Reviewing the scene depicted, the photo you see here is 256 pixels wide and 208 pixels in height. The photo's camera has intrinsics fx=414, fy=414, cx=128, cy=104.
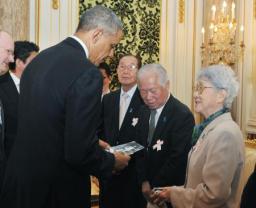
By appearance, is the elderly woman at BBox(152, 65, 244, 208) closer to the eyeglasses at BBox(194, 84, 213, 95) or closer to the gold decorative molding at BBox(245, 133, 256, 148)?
the eyeglasses at BBox(194, 84, 213, 95)

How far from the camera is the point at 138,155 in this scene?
3133 mm

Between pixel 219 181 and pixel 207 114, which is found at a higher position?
pixel 207 114

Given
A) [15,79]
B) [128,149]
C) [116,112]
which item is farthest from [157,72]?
[15,79]

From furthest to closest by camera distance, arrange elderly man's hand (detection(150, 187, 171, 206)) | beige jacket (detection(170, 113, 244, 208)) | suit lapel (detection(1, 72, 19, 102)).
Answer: suit lapel (detection(1, 72, 19, 102)), elderly man's hand (detection(150, 187, 171, 206)), beige jacket (detection(170, 113, 244, 208))

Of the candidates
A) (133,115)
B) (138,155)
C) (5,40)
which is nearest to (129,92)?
(133,115)

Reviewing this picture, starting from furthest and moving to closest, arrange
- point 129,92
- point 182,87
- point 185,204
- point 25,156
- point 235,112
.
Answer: point 182,87
point 235,112
point 129,92
point 185,204
point 25,156

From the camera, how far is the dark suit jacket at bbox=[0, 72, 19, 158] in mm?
3104

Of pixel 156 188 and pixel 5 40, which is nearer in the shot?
pixel 156 188

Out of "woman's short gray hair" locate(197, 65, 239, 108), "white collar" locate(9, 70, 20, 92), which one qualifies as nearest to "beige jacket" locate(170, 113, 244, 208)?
"woman's short gray hair" locate(197, 65, 239, 108)

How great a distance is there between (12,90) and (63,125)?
1.36 m

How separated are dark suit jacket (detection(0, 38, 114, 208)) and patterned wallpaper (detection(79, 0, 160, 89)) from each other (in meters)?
4.14

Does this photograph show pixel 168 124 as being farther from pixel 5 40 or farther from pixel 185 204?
pixel 5 40

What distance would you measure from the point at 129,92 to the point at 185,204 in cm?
169

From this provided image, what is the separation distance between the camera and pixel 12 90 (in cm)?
327
